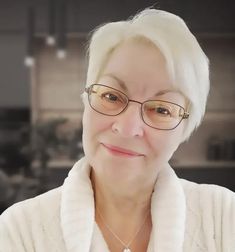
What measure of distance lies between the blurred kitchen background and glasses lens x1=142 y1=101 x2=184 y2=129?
8.79 feet

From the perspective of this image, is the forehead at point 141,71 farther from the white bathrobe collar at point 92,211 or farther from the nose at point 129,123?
the white bathrobe collar at point 92,211

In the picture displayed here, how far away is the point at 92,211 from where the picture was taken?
1110 millimetres

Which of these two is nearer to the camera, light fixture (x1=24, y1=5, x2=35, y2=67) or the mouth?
the mouth

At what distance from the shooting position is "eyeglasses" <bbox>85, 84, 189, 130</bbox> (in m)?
1.01

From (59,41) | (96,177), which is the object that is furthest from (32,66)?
(96,177)

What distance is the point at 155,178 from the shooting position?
116 centimetres

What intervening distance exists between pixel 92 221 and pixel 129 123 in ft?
0.85

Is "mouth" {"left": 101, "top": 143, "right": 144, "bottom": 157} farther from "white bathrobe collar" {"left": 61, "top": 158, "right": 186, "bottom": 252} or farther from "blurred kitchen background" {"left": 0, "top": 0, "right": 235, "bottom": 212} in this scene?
"blurred kitchen background" {"left": 0, "top": 0, "right": 235, "bottom": 212}

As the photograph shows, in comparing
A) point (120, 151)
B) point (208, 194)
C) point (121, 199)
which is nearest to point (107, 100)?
point (120, 151)

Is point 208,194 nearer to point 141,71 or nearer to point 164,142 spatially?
point 164,142

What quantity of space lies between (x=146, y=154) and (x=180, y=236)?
0.22 m

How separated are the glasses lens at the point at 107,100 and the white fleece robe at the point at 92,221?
202 millimetres

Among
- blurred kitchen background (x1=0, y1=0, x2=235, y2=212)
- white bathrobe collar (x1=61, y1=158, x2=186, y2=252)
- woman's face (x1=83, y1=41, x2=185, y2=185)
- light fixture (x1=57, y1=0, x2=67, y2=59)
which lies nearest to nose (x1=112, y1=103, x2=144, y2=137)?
woman's face (x1=83, y1=41, x2=185, y2=185)

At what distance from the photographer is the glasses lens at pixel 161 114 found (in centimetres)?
101
